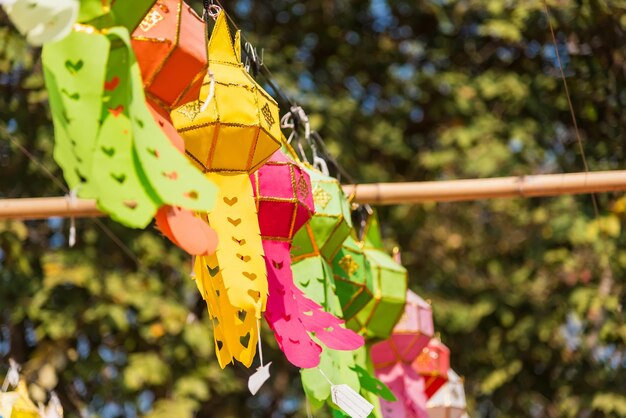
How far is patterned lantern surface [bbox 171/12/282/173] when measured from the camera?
231 centimetres

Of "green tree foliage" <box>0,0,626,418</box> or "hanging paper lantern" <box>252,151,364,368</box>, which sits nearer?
"hanging paper lantern" <box>252,151,364,368</box>

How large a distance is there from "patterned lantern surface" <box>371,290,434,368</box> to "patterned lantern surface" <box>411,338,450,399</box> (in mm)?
273

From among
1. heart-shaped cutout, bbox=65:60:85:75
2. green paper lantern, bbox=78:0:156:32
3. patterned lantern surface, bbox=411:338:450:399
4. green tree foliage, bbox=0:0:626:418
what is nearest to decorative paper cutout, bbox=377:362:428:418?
patterned lantern surface, bbox=411:338:450:399

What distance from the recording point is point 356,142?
6902mm

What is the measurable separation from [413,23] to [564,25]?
109 centimetres

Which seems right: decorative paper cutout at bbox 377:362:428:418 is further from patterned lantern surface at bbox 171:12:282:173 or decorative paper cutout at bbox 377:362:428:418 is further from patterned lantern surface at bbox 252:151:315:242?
patterned lantern surface at bbox 171:12:282:173

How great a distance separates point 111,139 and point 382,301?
1.58 meters

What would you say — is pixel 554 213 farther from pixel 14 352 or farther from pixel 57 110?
pixel 57 110

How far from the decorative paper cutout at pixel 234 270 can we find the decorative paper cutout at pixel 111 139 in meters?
0.41

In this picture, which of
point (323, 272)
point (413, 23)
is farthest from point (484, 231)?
point (323, 272)

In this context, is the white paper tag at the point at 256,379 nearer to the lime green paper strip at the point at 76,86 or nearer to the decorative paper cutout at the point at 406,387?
the lime green paper strip at the point at 76,86

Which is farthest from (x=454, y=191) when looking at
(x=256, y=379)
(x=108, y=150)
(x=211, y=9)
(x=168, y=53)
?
(x=108, y=150)

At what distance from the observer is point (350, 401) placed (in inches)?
102

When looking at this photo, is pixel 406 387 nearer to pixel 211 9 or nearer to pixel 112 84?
pixel 211 9
